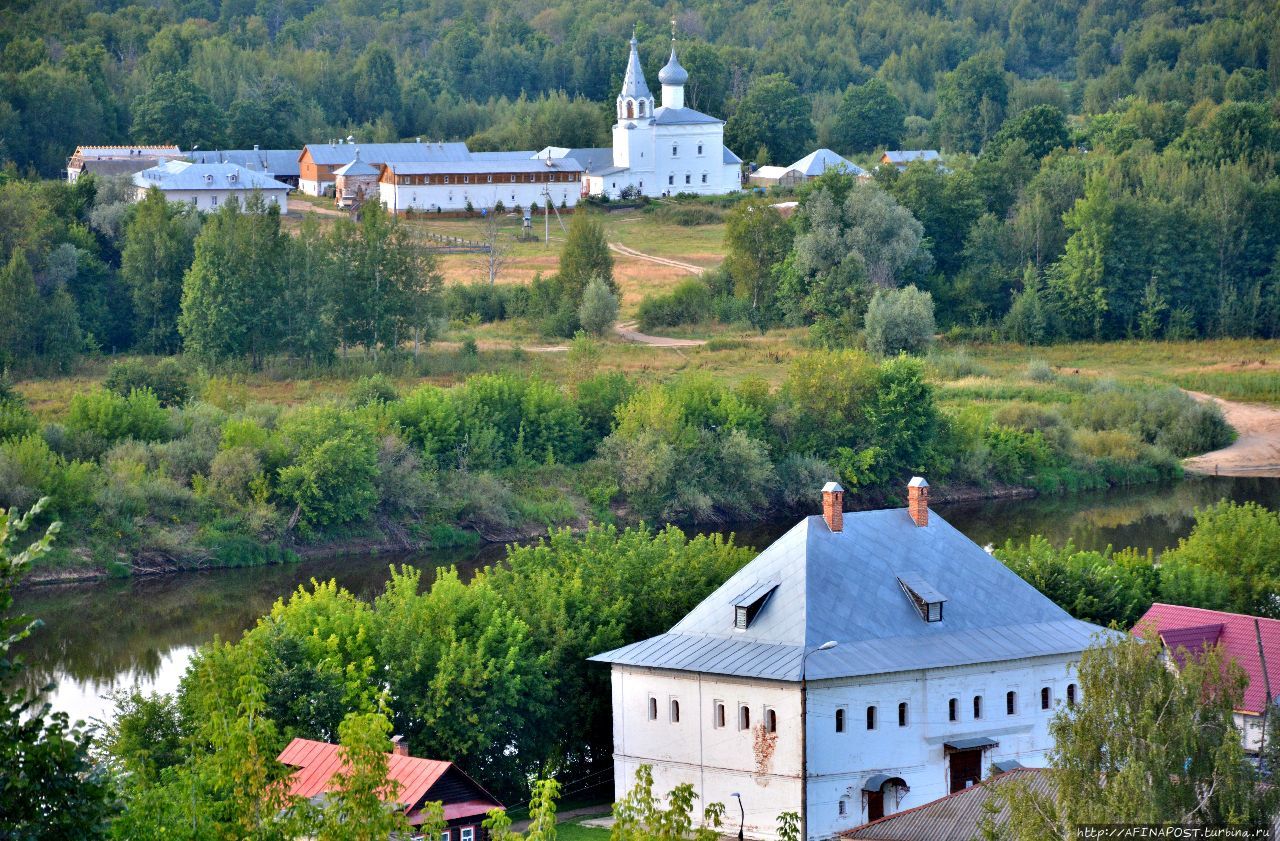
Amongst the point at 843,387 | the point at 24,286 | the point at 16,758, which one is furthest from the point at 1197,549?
the point at 24,286

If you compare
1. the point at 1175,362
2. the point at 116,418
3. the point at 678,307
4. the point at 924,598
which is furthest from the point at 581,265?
the point at 924,598

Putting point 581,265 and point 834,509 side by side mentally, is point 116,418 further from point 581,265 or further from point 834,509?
point 834,509

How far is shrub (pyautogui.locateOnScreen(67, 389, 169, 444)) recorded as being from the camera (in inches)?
1892

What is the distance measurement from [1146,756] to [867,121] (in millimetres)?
88217

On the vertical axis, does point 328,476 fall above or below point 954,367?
below

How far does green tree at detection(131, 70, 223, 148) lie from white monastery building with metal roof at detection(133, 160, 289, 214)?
1139 cm

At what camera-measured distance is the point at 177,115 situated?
9056 centimetres

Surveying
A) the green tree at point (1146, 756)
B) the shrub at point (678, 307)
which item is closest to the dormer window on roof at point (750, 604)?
the green tree at point (1146, 756)

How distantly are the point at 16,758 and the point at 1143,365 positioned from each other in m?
54.8

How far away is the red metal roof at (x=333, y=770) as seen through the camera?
2320 cm

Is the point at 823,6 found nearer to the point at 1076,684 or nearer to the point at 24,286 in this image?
the point at 24,286

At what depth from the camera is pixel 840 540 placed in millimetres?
29000

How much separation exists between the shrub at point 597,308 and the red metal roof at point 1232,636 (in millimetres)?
33675

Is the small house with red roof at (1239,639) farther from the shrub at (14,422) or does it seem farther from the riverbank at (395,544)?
the shrub at (14,422)
